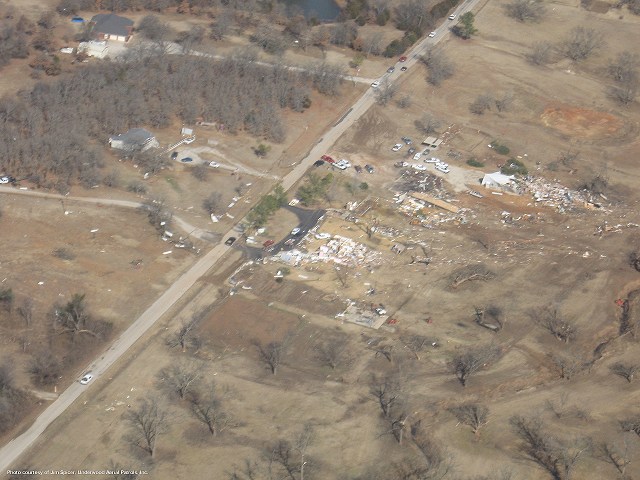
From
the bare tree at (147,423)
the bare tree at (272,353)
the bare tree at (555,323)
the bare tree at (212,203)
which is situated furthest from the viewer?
the bare tree at (212,203)

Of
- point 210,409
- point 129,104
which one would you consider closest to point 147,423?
point 210,409

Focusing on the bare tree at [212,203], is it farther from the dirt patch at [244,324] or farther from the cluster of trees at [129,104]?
the dirt patch at [244,324]

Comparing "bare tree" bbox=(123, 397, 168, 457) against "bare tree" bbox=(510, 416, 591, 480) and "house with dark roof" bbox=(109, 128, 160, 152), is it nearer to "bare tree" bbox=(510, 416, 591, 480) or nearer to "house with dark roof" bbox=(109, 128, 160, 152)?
"bare tree" bbox=(510, 416, 591, 480)

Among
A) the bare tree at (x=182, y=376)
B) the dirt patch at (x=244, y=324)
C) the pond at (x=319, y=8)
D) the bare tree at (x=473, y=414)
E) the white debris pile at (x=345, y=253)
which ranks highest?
the bare tree at (x=473, y=414)

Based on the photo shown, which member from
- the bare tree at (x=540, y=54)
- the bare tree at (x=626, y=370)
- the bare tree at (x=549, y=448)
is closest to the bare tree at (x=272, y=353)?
the bare tree at (x=549, y=448)

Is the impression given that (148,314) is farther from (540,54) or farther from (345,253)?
(540,54)

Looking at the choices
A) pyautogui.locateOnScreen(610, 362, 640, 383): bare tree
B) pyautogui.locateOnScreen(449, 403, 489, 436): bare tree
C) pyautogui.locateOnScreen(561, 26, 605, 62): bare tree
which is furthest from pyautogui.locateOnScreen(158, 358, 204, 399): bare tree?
pyautogui.locateOnScreen(561, 26, 605, 62): bare tree
